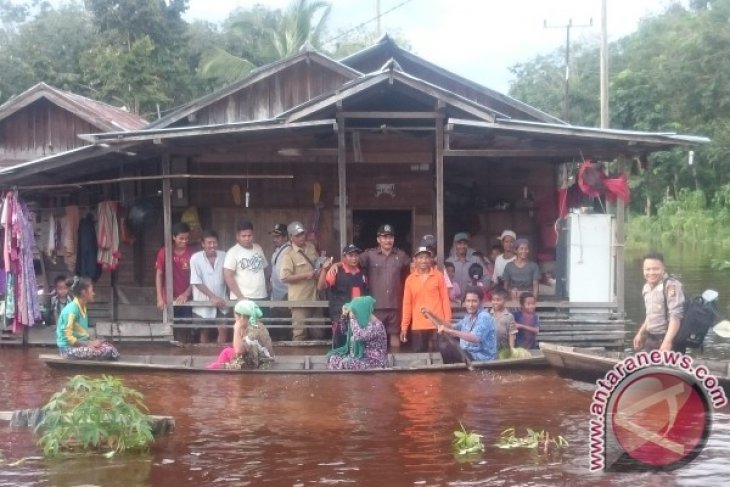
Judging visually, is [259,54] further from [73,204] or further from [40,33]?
[73,204]

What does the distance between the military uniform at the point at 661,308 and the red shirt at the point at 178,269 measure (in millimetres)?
6739

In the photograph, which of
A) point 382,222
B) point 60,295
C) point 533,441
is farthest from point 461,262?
point 60,295

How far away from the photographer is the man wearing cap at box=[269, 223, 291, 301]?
13.2 m

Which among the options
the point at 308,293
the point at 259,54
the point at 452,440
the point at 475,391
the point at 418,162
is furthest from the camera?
the point at 259,54

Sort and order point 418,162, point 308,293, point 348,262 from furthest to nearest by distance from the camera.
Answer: point 418,162 → point 308,293 → point 348,262

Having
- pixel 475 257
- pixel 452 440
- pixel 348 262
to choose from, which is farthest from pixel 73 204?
pixel 452 440

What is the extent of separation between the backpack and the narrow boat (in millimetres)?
244

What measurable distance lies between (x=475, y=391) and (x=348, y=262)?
103 inches

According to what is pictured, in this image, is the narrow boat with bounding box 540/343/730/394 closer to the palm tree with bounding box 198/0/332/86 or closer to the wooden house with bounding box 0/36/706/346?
the wooden house with bounding box 0/36/706/346

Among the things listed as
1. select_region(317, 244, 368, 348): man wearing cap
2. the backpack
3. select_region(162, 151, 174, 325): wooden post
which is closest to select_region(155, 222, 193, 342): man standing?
select_region(162, 151, 174, 325): wooden post

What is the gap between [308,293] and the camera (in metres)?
13.1

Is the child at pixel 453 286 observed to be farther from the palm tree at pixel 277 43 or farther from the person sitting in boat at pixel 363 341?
the palm tree at pixel 277 43

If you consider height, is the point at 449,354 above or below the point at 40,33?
below

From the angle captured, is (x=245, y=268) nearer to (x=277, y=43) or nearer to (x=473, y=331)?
(x=473, y=331)
